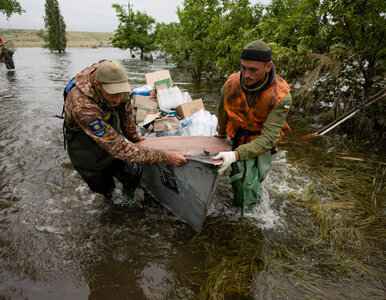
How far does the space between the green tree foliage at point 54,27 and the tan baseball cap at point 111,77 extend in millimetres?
45166

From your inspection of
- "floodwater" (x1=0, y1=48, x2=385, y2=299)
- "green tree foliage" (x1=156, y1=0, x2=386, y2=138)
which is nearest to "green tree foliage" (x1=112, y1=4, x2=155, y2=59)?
"green tree foliage" (x1=156, y1=0, x2=386, y2=138)

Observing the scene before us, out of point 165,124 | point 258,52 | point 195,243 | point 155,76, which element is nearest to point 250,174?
point 195,243

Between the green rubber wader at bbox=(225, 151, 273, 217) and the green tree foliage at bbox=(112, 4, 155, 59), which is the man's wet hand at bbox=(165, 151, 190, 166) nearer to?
the green rubber wader at bbox=(225, 151, 273, 217)

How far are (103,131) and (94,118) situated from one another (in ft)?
0.47

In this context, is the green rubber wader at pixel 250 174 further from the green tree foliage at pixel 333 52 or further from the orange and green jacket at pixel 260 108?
the green tree foliage at pixel 333 52

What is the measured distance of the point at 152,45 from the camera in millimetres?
27625

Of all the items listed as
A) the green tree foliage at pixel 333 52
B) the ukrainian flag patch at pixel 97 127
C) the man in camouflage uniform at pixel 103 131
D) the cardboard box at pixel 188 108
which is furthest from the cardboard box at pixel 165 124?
the green tree foliage at pixel 333 52

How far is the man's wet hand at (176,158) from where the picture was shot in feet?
7.52

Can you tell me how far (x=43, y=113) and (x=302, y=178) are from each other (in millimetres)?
7417

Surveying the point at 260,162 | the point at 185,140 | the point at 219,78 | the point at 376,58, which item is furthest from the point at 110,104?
the point at 219,78

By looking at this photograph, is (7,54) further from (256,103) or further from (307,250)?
(307,250)

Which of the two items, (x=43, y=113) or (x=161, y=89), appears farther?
(x=43, y=113)

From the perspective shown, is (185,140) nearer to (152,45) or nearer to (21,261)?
(21,261)

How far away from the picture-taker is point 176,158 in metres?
2.32
